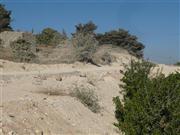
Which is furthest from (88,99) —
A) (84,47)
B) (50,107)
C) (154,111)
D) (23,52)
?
(84,47)

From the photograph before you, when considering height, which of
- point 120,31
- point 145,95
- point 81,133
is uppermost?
point 120,31

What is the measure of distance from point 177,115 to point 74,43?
2273cm

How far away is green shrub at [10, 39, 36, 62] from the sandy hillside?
9.39 meters

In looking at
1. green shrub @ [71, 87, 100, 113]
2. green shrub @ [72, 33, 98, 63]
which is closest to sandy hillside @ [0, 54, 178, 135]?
green shrub @ [71, 87, 100, 113]

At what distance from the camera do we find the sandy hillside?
12.3 m

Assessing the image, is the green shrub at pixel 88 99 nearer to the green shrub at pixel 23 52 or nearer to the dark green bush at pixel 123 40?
the green shrub at pixel 23 52

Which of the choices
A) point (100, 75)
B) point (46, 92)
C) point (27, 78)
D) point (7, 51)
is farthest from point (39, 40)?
point (46, 92)

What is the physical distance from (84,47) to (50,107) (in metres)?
Result: 21.0

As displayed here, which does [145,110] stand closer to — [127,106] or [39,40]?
[127,106]

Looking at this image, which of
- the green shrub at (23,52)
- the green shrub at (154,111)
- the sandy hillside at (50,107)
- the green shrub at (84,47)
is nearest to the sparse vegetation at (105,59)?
the green shrub at (84,47)

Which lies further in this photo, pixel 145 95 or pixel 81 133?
pixel 145 95

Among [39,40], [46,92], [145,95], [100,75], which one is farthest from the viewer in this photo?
[39,40]

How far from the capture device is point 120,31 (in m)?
62.6

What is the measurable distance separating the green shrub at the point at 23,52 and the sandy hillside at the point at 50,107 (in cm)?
939
